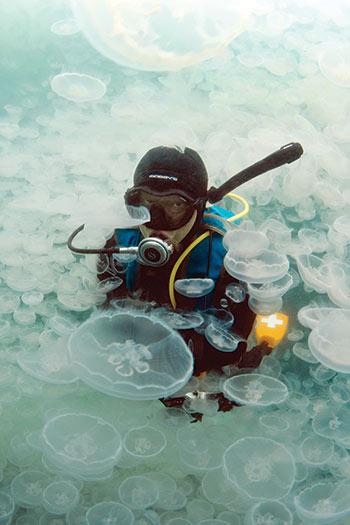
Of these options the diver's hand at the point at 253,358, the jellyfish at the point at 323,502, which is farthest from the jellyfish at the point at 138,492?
the diver's hand at the point at 253,358

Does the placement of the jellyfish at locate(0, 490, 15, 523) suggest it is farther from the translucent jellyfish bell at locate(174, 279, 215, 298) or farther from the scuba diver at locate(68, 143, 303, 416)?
the translucent jellyfish bell at locate(174, 279, 215, 298)

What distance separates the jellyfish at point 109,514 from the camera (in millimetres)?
2951

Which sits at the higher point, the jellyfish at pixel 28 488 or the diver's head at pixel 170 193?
the diver's head at pixel 170 193

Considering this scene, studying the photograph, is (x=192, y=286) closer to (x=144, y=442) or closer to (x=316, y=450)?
(x=144, y=442)

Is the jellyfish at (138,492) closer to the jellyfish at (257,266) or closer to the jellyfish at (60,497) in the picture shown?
the jellyfish at (60,497)

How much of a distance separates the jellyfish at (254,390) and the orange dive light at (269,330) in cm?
35

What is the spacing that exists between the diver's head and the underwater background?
21 centimetres

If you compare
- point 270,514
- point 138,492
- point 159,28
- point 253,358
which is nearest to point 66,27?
point 159,28

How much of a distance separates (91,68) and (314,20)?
2.83 meters

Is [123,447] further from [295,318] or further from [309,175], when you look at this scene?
[309,175]

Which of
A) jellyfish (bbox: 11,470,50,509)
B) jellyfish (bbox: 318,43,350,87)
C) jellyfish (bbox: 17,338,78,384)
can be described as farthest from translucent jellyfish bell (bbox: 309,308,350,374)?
jellyfish (bbox: 318,43,350,87)

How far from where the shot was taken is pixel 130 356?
7.68ft

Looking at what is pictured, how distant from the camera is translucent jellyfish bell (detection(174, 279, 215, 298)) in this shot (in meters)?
2.66

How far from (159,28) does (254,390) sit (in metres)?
3.21
